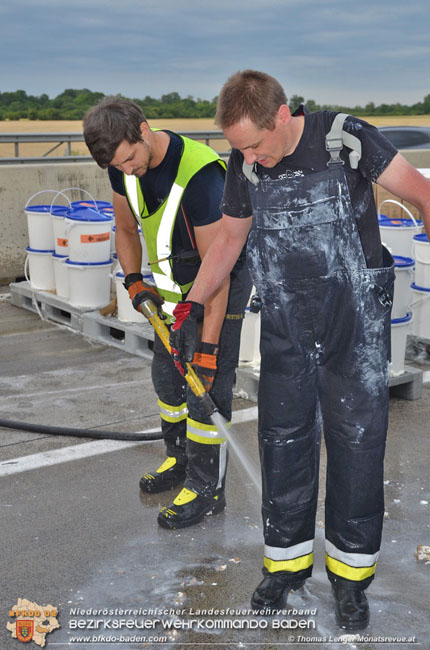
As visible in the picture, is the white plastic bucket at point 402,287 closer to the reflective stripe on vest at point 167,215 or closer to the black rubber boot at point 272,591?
the reflective stripe on vest at point 167,215

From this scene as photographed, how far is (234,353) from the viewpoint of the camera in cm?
377

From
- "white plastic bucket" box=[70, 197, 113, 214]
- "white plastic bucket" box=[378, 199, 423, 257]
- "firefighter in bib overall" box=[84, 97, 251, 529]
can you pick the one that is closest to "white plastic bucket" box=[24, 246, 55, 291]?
"white plastic bucket" box=[70, 197, 113, 214]

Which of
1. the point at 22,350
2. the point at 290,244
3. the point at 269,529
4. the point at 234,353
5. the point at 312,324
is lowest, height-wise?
the point at 22,350

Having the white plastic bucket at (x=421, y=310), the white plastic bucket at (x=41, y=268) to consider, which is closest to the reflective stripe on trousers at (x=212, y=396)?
the white plastic bucket at (x=421, y=310)

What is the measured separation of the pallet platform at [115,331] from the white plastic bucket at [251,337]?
0.23 feet

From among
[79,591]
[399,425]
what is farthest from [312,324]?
[399,425]

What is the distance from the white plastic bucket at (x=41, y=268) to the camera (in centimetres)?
761

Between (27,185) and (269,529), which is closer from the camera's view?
(269,529)

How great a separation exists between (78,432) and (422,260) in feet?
9.84

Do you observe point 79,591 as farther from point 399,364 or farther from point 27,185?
point 27,185

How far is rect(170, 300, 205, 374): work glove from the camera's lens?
328cm

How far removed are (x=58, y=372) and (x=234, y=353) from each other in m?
2.64

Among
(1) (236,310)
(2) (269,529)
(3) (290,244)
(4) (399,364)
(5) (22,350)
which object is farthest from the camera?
(5) (22,350)

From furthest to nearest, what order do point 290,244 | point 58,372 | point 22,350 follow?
point 22,350
point 58,372
point 290,244
